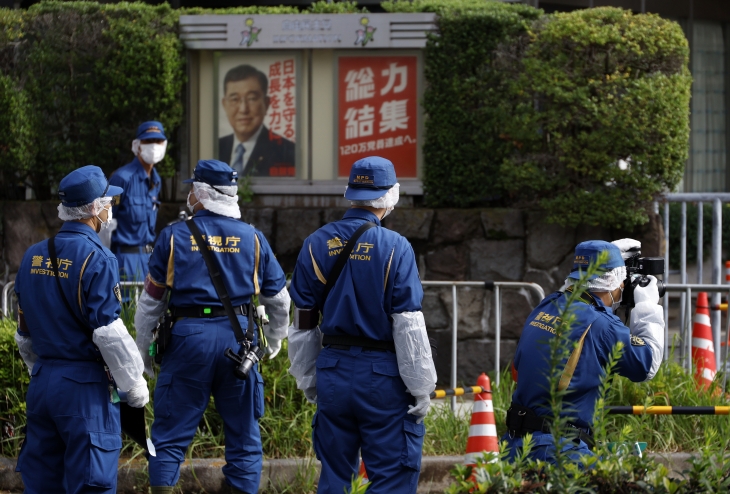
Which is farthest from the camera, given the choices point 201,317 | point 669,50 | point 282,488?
point 669,50

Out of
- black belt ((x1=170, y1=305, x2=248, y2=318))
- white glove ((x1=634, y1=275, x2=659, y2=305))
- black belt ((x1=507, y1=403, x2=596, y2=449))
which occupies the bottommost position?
black belt ((x1=507, y1=403, x2=596, y2=449))

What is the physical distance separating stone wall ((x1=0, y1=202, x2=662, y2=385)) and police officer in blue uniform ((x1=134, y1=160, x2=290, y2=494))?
3.25 m

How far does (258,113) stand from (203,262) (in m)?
4.21

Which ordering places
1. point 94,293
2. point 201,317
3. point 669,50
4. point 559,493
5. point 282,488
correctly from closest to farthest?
point 559,493, point 94,293, point 201,317, point 282,488, point 669,50

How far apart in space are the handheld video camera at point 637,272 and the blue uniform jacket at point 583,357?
0.38 metres

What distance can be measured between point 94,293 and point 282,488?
6.96ft

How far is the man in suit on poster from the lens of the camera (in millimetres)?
9352

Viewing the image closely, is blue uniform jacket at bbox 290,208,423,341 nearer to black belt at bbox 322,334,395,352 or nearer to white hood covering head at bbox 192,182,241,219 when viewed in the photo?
black belt at bbox 322,334,395,352

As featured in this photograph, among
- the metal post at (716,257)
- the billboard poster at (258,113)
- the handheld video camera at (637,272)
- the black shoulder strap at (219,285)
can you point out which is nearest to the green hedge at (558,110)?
the metal post at (716,257)

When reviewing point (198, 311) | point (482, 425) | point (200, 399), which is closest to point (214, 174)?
point (198, 311)

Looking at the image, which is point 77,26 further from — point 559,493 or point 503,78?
point 559,493

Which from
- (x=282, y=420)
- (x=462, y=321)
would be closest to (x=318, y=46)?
(x=462, y=321)

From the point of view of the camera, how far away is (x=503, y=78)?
8695 mm

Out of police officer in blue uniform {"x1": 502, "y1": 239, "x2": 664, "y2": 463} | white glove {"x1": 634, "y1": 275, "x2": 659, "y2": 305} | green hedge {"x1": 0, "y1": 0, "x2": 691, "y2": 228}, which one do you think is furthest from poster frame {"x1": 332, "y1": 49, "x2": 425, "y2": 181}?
police officer in blue uniform {"x1": 502, "y1": 239, "x2": 664, "y2": 463}
